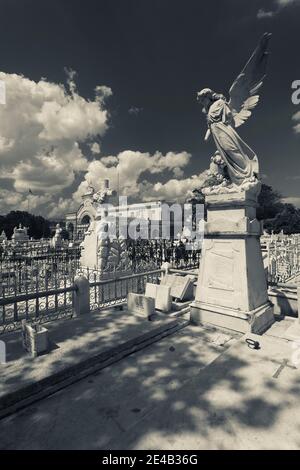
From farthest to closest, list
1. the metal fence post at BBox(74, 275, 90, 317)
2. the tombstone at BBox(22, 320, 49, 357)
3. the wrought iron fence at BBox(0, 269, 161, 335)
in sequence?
the metal fence post at BBox(74, 275, 90, 317) → the wrought iron fence at BBox(0, 269, 161, 335) → the tombstone at BBox(22, 320, 49, 357)

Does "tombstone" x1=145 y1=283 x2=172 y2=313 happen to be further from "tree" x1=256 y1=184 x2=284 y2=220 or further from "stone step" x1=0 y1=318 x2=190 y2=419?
"tree" x1=256 y1=184 x2=284 y2=220

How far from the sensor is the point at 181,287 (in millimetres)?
7598

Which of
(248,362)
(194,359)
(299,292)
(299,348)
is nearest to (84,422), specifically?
(194,359)

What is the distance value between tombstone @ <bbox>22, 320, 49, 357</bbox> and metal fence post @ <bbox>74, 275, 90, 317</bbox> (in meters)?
1.91

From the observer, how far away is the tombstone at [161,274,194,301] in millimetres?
7543

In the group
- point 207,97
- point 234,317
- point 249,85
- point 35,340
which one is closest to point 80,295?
point 35,340

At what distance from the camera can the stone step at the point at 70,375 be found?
115 inches

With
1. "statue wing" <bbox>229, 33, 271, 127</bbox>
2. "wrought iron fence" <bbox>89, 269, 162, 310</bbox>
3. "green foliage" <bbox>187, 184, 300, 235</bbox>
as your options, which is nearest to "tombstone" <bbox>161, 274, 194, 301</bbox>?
"wrought iron fence" <bbox>89, 269, 162, 310</bbox>

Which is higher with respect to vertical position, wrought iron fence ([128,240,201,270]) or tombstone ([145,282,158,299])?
wrought iron fence ([128,240,201,270])

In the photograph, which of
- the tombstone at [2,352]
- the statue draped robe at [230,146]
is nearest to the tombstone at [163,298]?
the statue draped robe at [230,146]

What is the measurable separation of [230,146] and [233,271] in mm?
2938

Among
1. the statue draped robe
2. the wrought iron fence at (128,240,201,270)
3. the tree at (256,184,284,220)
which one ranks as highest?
the tree at (256,184,284,220)

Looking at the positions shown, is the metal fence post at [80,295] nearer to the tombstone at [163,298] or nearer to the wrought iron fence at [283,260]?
the tombstone at [163,298]

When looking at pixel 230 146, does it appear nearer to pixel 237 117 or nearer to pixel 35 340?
pixel 237 117
